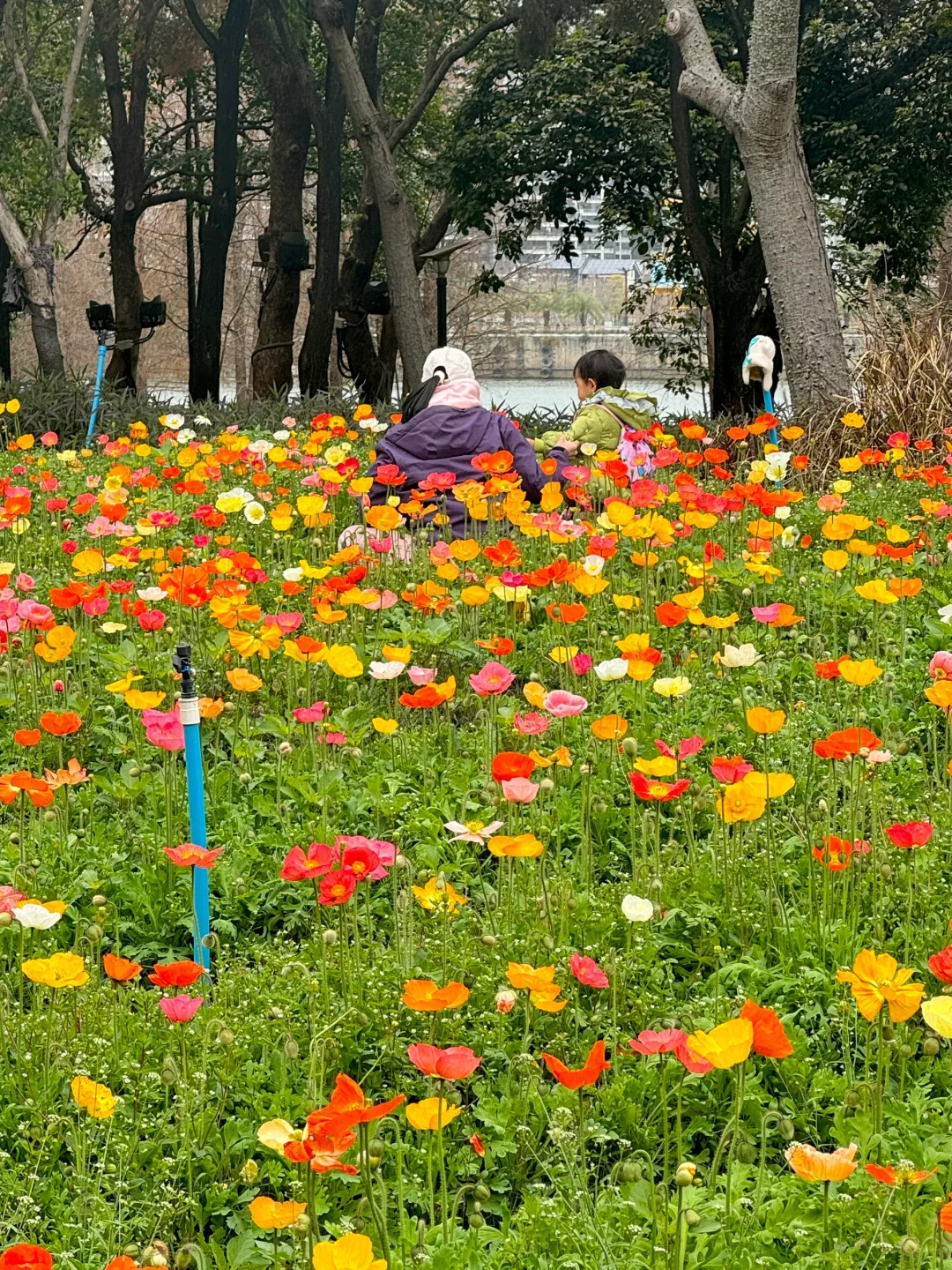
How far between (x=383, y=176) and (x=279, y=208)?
9.84 ft

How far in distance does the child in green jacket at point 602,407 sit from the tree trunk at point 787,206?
2.39 metres

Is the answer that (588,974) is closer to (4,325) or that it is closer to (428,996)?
(428,996)

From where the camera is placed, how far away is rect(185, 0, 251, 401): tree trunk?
688 inches

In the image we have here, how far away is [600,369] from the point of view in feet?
26.6

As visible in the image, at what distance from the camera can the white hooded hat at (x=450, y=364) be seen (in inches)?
290

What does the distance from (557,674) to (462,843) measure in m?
1.42

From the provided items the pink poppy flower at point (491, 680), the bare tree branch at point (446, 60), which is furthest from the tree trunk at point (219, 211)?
the pink poppy flower at point (491, 680)

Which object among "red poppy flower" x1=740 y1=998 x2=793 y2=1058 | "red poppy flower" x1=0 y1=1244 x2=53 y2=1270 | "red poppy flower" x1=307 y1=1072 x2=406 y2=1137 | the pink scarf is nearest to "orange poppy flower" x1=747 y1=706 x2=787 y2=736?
"red poppy flower" x1=740 y1=998 x2=793 y2=1058

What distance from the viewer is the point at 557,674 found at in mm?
5000

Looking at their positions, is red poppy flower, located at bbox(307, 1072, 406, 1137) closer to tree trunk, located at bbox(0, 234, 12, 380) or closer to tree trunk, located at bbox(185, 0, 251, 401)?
tree trunk, located at bbox(185, 0, 251, 401)

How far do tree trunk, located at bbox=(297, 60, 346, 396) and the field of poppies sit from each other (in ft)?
39.6

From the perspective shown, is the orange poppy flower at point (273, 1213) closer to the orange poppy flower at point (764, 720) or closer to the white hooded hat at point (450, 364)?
the orange poppy flower at point (764, 720)

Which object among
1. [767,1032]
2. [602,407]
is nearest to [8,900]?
[767,1032]

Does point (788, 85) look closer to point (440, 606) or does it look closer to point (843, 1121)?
point (440, 606)
